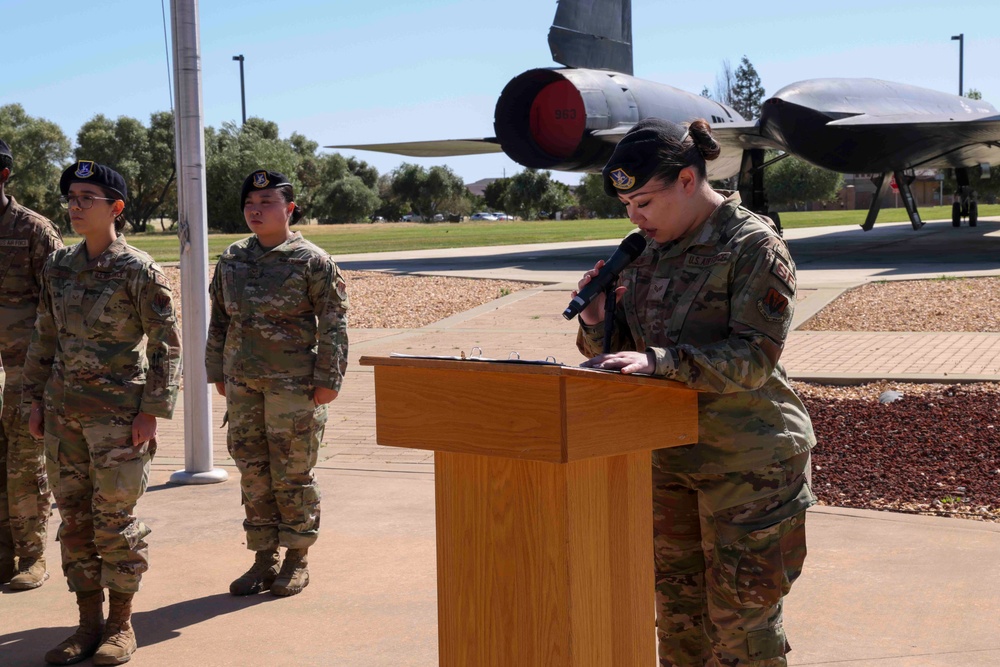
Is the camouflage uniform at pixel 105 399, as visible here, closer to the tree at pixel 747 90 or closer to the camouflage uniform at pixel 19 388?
the camouflage uniform at pixel 19 388

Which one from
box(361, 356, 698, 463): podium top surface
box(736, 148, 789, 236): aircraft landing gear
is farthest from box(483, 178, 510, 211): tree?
box(361, 356, 698, 463): podium top surface

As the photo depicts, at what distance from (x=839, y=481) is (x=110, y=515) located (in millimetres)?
4312

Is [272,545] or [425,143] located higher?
[425,143]

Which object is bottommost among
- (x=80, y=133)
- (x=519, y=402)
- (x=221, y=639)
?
(x=221, y=639)

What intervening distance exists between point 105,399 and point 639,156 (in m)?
2.44

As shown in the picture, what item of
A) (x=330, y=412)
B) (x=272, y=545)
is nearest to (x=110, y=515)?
(x=272, y=545)

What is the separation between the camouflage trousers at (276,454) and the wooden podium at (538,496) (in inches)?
87.6

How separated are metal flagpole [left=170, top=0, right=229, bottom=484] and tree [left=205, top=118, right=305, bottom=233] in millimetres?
54074

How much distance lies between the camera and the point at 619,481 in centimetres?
280

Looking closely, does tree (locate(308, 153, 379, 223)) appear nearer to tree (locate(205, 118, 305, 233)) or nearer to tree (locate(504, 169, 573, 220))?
tree (locate(205, 118, 305, 233))

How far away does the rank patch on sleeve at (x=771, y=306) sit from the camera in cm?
288

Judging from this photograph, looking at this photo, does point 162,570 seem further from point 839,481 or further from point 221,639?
point 839,481

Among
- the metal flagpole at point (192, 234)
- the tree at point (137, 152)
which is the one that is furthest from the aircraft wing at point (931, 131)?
the tree at point (137, 152)

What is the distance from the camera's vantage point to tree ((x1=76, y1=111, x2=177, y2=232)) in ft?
238
